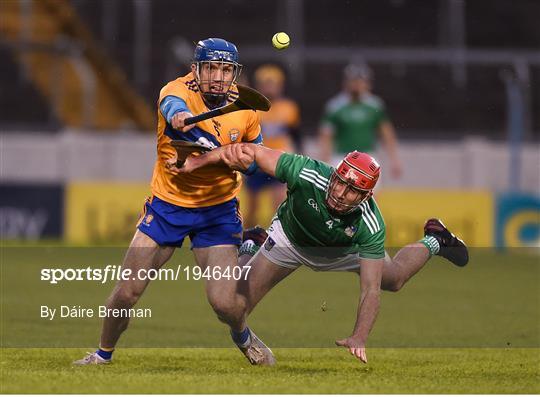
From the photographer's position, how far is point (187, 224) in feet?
25.6

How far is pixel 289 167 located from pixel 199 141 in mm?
564

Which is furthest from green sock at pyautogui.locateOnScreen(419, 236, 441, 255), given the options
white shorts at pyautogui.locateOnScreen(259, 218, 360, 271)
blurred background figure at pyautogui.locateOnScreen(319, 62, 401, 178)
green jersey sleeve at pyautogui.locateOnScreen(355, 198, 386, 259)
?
blurred background figure at pyautogui.locateOnScreen(319, 62, 401, 178)

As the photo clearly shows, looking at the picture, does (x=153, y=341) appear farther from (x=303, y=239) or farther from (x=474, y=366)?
(x=474, y=366)

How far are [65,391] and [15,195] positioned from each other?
11108mm

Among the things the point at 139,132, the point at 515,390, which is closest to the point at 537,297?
the point at 515,390

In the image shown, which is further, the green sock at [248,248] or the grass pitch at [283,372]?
the green sock at [248,248]

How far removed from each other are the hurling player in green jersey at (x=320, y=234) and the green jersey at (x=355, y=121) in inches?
283

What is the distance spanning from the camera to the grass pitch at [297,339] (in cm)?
716

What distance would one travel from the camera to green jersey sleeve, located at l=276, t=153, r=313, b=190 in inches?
297

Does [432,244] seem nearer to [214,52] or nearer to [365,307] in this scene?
[365,307]

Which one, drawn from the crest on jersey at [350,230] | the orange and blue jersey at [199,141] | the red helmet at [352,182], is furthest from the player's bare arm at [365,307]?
the orange and blue jersey at [199,141]

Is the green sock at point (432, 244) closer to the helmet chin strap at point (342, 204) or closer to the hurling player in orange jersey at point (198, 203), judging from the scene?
the helmet chin strap at point (342, 204)

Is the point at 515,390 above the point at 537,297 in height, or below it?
above

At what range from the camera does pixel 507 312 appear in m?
11.1
